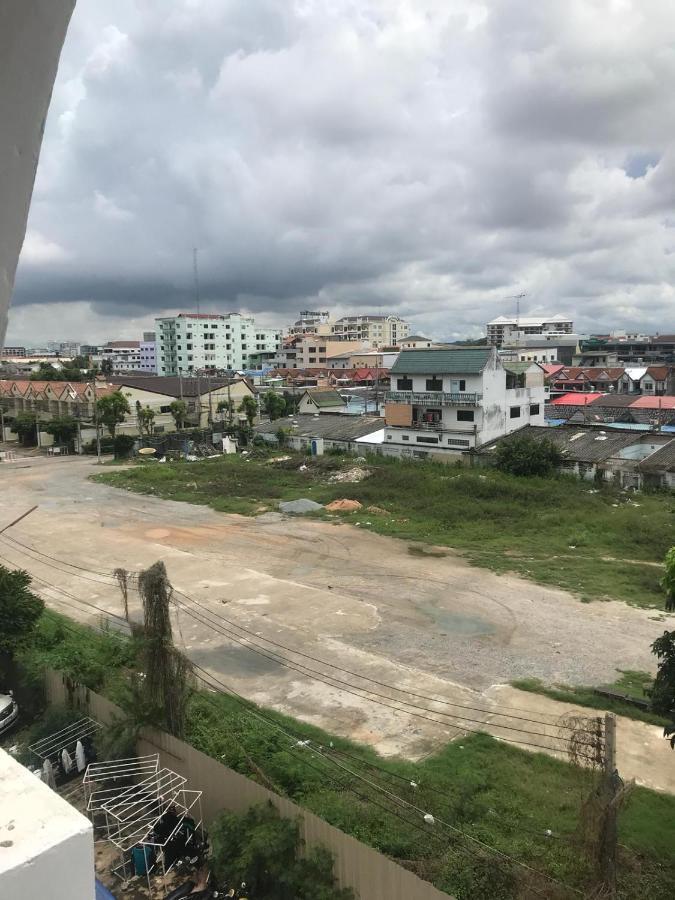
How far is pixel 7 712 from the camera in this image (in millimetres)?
Result: 10195

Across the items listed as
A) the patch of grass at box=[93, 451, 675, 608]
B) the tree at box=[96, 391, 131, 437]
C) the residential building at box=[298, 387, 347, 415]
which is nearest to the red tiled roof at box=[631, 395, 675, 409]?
the patch of grass at box=[93, 451, 675, 608]

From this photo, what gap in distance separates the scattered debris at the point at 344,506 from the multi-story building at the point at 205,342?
62338 mm

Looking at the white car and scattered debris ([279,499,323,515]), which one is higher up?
scattered debris ([279,499,323,515])

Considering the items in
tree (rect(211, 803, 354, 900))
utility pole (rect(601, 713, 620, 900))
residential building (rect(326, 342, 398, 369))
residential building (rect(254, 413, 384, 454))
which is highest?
residential building (rect(326, 342, 398, 369))

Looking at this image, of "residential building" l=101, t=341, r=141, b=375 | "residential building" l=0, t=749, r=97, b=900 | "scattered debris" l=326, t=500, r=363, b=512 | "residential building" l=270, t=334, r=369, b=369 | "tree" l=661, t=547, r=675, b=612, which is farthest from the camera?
"residential building" l=101, t=341, r=141, b=375

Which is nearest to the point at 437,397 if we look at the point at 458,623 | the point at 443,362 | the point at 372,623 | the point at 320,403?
the point at 443,362

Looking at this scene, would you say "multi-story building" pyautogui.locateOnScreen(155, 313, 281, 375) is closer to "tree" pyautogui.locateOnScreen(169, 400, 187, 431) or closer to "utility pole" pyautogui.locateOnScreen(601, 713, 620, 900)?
"tree" pyautogui.locateOnScreen(169, 400, 187, 431)

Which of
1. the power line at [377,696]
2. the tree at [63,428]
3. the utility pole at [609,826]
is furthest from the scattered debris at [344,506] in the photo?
the tree at [63,428]

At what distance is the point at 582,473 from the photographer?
2669 centimetres

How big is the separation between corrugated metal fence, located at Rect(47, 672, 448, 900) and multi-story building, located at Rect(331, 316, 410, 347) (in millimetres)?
97856

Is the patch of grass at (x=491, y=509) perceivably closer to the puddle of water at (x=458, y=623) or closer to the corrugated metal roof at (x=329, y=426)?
the puddle of water at (x=458, y=623)

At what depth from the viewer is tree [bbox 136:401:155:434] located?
142 feet

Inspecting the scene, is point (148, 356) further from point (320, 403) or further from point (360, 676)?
point (360, 676)

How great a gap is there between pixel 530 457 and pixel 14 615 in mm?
21702
